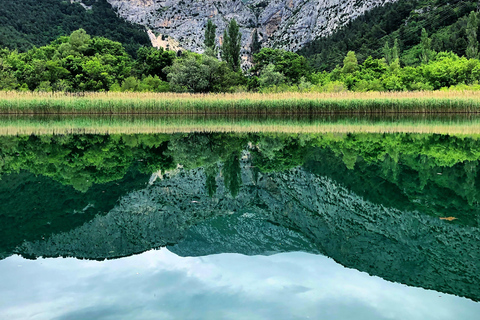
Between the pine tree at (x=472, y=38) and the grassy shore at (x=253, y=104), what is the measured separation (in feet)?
63.7

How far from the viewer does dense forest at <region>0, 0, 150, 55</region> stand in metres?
61.0

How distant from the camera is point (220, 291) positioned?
2.27 metres

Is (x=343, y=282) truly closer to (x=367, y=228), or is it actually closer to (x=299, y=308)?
(x=299, y=308)

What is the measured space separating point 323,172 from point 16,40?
62.3m

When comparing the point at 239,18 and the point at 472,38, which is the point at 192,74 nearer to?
the point at 472,38

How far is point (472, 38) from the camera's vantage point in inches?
1585

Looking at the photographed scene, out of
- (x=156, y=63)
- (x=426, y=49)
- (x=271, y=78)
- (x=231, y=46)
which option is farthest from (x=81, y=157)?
(x=426, y=49)

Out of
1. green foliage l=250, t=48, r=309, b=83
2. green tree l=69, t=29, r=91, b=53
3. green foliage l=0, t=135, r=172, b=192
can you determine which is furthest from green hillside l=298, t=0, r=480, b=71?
green foliage l=0, t=135, r=172, b=192

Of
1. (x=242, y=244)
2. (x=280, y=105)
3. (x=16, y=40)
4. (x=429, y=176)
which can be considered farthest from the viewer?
(x=16, y=40)

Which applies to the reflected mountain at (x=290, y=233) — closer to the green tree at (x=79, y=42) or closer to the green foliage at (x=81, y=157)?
the green foliage at (x=81, y=157)

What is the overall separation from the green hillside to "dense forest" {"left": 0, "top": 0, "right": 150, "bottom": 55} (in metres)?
35.4

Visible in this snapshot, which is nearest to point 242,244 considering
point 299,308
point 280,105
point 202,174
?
point 299,308

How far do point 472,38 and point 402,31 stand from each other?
765 inches

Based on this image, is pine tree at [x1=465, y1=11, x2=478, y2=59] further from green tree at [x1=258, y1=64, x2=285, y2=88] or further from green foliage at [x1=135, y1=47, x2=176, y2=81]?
green foliage at [x1=135, y1=47, x2=176, y2=81]
